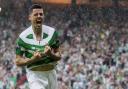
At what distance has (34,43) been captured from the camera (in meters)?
7.16

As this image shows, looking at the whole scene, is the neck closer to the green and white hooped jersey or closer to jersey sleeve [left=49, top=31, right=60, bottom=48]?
the green and white hooped jersey

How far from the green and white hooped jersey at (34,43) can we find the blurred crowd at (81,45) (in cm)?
889

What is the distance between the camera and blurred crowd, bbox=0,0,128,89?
62.1ft

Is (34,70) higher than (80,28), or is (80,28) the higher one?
(34,70)

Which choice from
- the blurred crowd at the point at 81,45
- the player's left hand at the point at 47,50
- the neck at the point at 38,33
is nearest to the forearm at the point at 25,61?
the player's left hand at the point at 47,50

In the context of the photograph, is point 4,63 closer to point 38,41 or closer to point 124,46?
point 124,46

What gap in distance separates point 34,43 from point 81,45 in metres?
16.8

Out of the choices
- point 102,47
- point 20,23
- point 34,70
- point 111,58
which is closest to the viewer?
point 34,70

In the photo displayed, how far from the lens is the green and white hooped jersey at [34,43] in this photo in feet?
23.3

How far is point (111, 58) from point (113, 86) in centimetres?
337

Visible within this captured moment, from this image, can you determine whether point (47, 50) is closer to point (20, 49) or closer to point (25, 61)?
point (25, 61)

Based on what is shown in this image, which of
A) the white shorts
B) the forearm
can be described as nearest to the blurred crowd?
the white shorts

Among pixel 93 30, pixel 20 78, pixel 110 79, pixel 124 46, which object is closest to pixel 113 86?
pixel 110 79

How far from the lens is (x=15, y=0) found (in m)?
28.0
